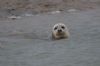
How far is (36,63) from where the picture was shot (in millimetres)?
7914

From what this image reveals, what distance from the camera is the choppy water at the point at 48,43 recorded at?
8.21 metres

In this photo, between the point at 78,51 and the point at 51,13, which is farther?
the point at 51,13

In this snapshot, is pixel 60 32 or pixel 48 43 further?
pixel 60 32

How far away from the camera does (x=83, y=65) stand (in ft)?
24.3

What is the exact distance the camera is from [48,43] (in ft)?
37.7

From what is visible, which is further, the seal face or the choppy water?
the seal face

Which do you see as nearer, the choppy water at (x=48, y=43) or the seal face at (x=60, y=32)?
the choppy water at (x=48, y=43)

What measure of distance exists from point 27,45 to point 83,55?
272 centimetres

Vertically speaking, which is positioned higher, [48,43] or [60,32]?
[60,32]

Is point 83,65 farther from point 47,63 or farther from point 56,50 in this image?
point 56,50

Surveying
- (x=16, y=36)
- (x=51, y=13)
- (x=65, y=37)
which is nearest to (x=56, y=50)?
(x=65, y=37)

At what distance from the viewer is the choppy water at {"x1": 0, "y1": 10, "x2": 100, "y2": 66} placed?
8211 mm

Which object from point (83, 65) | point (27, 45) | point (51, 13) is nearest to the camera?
point (83, 65)

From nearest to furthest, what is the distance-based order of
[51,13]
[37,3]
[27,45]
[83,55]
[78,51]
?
[83,55], [78,51], [27,45], [51,13], [37,3]
